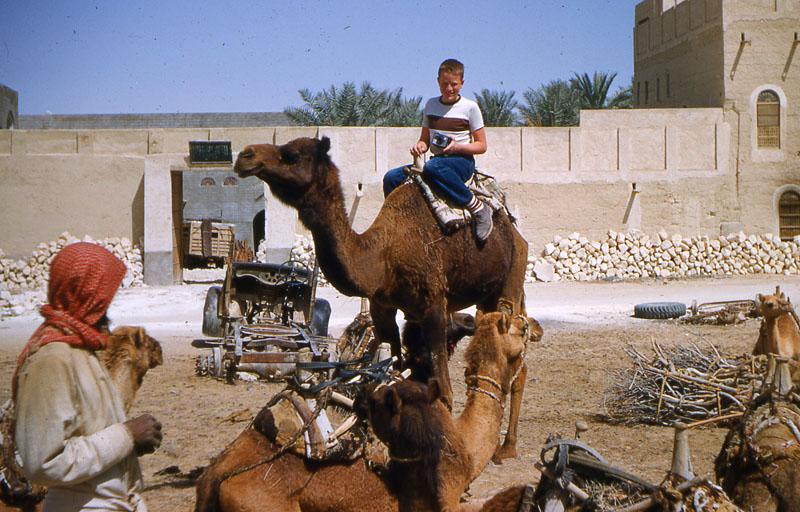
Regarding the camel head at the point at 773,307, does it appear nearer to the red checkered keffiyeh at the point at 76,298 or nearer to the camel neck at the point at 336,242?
the camel neck at the point at 336,242

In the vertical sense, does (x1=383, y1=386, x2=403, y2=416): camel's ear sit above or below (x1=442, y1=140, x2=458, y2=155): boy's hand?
below

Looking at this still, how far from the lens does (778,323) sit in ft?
22.9

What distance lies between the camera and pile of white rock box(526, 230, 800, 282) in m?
26.6

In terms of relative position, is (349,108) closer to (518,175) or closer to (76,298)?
(518,175)

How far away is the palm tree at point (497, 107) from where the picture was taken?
34.8 metres

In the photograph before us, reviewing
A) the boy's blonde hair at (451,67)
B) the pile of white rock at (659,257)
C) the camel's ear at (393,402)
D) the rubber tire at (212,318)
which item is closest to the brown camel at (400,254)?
the boy's blonde hair at (451,67)

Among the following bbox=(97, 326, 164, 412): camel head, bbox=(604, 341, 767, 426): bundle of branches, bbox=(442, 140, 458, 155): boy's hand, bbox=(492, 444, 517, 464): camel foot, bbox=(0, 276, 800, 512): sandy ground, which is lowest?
bbox=(0, 276, 800, 512): sandy ground

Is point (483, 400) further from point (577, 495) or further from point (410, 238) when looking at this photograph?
point (410, 238)

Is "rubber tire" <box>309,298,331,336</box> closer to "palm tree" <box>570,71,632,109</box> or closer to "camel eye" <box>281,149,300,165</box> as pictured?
"camel eye" <box>281,149,300,165</box>

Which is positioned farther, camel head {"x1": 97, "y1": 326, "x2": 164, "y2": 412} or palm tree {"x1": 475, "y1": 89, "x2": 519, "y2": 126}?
palm tree {"x1": 475, "y1": 89, "x2": 519, "y2": 126}

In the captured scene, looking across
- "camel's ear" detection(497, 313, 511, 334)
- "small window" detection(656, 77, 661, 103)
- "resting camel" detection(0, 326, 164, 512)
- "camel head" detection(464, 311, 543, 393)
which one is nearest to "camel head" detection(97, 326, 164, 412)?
"resting camel" detection(0, 326, 164, 512)

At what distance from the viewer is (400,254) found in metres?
6.65

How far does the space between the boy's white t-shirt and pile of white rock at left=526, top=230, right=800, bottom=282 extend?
62.8 feet

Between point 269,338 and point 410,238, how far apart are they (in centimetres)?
534
